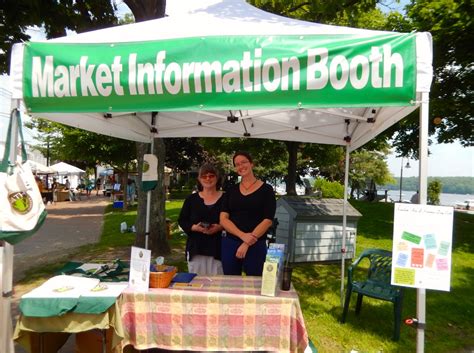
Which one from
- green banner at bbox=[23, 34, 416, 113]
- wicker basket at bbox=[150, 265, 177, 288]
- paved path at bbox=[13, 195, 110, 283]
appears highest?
green banner at bbox=[23, 34, 416, 113]

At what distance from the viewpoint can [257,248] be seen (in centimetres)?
355

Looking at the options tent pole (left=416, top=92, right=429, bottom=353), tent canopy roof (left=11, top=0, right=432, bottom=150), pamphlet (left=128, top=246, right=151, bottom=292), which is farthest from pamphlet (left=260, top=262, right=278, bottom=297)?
tent canopy roof (left=11, top=0, right=432, bottom=150)

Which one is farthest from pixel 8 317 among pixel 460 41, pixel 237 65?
pixel 460 41

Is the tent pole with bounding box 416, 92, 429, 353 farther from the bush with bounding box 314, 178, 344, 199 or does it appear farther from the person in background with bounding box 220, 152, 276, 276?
the bush with bounding box 314, 178, 344, 199

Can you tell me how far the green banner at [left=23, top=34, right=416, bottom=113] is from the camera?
7.83 ft

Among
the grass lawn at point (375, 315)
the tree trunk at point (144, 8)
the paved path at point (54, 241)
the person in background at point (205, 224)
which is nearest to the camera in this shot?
the person in background at point (205, 224)

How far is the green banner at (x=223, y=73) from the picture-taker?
2387 millimetres

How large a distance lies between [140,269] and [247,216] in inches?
46.7

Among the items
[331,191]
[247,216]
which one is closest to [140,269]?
[247,216]

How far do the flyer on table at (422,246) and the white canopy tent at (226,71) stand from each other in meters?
0.14

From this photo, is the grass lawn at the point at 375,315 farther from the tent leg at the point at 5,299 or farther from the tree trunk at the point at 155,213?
the tent leg at the point at 5,299

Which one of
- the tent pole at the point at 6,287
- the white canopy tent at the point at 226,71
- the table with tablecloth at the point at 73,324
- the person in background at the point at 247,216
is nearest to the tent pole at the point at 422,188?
the white canopy tent at the point at 226,71

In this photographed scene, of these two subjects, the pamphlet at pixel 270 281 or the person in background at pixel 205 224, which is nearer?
the pamphlet at pixel 270 281

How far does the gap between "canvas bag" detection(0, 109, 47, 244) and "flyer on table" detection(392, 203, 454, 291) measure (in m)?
2.67
